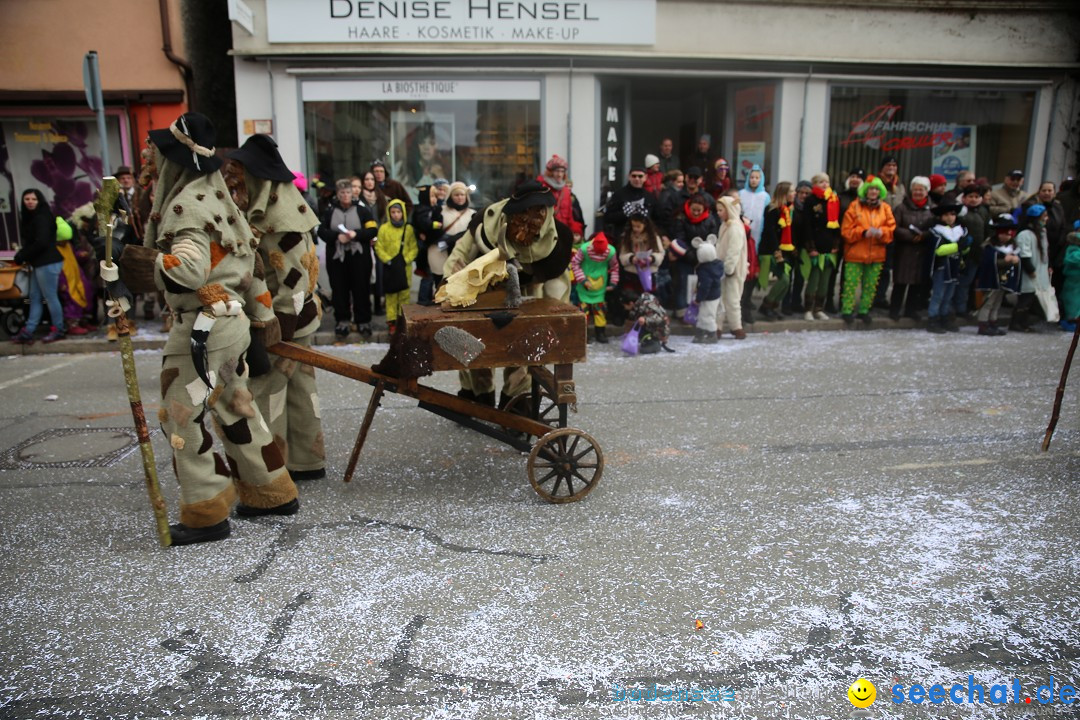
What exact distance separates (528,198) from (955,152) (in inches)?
429

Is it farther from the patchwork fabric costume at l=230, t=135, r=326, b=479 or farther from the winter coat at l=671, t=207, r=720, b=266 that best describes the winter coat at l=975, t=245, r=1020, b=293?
the patchwork fabric costume at l=230, t=135, r=326, b=479

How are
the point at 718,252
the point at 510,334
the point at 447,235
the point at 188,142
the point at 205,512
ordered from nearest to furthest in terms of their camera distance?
→ the point at 188,142 < the point at 205,512 < the point at 510,334 < the point at 447,235 < the point at 718,252

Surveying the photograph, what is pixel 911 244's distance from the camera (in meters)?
9.72

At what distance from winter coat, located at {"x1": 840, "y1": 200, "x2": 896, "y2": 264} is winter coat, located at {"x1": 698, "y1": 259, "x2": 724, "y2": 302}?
6.51ft

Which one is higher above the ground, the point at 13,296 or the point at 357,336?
the point at 13,296

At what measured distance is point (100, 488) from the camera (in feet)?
15.3

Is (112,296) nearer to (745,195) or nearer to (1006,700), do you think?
(1006,700)

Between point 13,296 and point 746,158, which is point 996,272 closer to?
point 746,158

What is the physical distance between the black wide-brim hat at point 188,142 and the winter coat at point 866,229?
8.11m

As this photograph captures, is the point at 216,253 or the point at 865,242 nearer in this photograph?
the point at 216,253

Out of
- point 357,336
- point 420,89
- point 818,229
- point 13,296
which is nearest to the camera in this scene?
point 13,296

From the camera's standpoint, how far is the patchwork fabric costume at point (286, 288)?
168 inches
